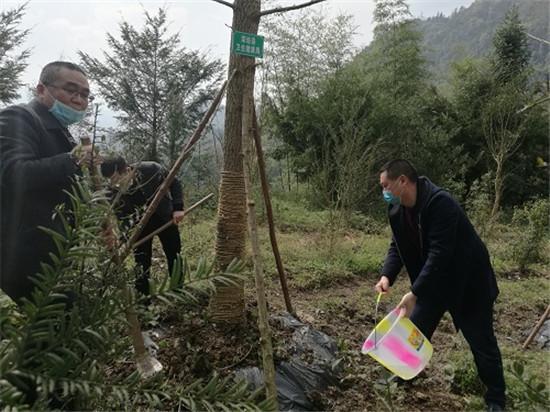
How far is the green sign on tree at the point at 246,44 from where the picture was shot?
96.5 inches

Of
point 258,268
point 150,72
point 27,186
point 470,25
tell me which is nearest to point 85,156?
point 27,186

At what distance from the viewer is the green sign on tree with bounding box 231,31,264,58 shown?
2.45 metres

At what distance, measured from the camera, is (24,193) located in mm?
1666

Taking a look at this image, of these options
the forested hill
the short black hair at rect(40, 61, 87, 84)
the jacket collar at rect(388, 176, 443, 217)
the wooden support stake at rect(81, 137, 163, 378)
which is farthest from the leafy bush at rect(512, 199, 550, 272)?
the forested hill

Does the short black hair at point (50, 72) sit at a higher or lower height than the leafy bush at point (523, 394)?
higher

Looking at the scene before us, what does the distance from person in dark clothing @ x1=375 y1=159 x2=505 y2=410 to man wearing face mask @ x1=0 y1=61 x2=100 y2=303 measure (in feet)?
6.64

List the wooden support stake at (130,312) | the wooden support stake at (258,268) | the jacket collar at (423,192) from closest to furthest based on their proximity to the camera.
Result: the wooden support stake at (130,312)
the wooden support stake at (258,268)
the jacket collar at (423,192)

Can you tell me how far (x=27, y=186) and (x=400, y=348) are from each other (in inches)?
74.3

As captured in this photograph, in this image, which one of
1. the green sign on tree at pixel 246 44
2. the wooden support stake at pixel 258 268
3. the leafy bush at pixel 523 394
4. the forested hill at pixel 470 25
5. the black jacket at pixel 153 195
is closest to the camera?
the leafy bush at pixel 523 394

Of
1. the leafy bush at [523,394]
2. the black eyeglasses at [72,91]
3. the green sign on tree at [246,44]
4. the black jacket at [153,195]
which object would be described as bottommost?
the leafy bush at [523,394]

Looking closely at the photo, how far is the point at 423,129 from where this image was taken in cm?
1378

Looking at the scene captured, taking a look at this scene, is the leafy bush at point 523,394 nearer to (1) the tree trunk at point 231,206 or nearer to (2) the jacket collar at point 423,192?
(2) the jacket collar at point 423,192

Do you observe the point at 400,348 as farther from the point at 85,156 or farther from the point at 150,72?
the point at 150,72

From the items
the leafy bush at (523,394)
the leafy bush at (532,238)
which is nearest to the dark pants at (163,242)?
the leafy bush at (523,394)
